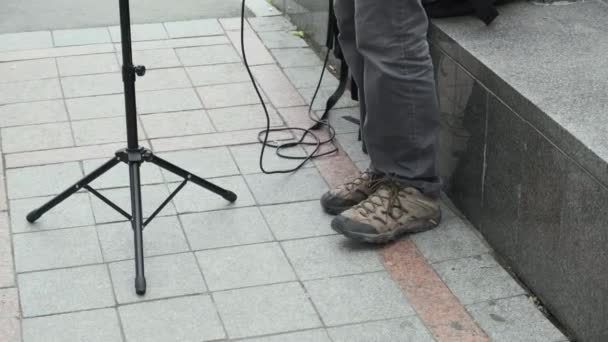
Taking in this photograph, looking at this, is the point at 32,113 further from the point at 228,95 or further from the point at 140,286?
the point at 140,286

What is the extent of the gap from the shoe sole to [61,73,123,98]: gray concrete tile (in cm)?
177

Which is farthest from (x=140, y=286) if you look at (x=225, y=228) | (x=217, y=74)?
(x=217, y=74)

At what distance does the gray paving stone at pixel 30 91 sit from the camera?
4910 millimetres

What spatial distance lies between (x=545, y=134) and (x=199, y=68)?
8.22 ft

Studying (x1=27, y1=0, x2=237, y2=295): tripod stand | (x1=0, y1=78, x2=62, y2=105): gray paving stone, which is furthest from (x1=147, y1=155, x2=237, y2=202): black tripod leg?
(x1=0, y1=78, x2=62, y2=105): gray paving stone

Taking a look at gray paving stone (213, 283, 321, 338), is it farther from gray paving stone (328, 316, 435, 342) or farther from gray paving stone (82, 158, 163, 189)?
gray paving stone (82, 158, 163, 189)

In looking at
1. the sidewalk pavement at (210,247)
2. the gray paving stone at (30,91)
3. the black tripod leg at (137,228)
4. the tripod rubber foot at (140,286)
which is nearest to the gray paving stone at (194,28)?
the sidewalk pavement at (210,247)

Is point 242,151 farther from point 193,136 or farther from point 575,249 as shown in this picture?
point 575,249

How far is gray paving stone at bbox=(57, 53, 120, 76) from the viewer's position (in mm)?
5238

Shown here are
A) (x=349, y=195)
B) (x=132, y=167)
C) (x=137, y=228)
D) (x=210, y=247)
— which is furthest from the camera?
(x=349, y=195)

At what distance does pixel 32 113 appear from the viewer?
475cm

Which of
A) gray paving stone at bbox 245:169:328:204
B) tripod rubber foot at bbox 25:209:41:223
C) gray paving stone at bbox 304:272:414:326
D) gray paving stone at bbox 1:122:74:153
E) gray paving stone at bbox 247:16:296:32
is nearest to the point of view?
gray paving stone at bbox 304:272:414:326

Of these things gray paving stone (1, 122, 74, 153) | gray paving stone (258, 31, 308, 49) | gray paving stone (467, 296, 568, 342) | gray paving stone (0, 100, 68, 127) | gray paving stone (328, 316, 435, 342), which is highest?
gray paving stone (467, 296, 568, 342)

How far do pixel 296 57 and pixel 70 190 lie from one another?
2.09 metres
